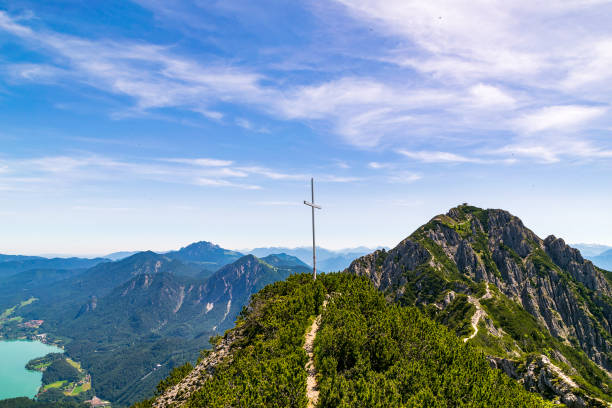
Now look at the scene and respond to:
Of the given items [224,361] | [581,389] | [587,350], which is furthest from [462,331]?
[587,350]

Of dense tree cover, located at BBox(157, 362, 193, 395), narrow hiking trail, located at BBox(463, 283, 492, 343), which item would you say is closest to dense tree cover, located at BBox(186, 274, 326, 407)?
dense tree cover, located at BBox(157, 362, 193, 395)

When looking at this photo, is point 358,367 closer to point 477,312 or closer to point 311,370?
point 311,370

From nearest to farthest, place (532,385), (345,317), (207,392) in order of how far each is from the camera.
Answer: (207,392) < (345,317) < (532,385)

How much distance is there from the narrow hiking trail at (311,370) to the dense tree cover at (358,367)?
3.53ft

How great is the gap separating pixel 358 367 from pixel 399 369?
3792mm

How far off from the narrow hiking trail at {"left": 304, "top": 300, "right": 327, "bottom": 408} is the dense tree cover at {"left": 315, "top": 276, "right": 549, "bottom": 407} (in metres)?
1.09

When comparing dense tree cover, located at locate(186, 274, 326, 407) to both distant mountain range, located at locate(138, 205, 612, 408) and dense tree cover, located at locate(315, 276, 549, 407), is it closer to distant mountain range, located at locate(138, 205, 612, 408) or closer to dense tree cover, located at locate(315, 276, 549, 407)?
distant mountain range, located at locate(138, 205, 612, 408)

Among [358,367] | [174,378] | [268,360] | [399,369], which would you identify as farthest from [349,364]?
[174,378]

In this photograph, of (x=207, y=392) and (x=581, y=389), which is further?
(x=581, y=389)

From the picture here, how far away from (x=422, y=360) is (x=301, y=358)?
12.8 metres

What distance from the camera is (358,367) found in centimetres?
2872

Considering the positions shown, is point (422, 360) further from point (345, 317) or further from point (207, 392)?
point (207, 392)

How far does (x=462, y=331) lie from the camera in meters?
108

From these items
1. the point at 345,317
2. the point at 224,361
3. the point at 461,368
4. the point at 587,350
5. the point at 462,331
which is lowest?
the point at 587,350
